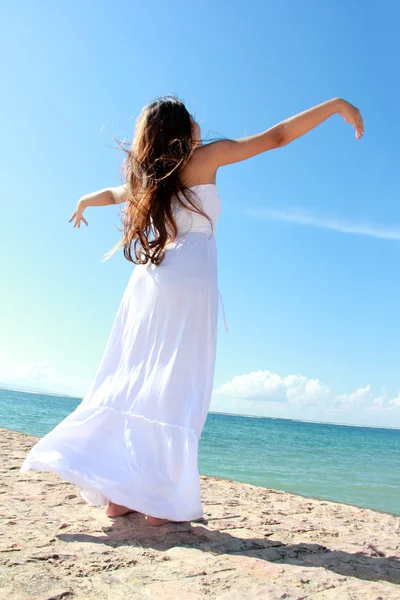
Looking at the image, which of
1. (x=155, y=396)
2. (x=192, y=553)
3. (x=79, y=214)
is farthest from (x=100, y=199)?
(x=192, y=553)

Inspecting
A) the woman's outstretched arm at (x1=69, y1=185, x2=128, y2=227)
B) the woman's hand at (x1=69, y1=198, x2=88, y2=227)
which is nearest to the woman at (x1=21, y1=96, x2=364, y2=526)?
the woman's outstretched arm at (x1=69, y1=185, x2=128, y2=227)

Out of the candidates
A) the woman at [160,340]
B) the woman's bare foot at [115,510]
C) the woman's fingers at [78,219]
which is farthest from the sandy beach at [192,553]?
the woman's fingers at [78,219]

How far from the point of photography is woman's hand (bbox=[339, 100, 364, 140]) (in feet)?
10.2

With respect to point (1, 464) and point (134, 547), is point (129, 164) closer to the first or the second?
point (134, 547)

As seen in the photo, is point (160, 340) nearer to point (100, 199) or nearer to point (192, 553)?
point (192, 553)

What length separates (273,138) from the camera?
2.99 m

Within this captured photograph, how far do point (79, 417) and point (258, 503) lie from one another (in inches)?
80.5

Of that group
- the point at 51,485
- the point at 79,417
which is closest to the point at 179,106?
the point at 79,417

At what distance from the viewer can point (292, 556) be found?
262 centimetres

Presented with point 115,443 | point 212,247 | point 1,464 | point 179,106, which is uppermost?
point 179,106

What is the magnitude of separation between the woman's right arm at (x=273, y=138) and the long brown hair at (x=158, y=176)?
7.6 inches

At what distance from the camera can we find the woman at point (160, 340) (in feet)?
8.87

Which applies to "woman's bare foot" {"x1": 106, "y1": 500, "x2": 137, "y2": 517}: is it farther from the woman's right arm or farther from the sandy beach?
the woman's right arm

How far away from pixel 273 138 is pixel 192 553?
2.37 metres
